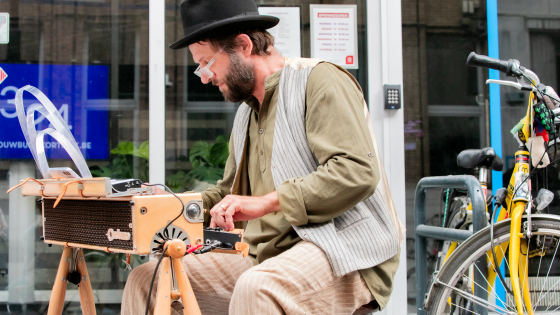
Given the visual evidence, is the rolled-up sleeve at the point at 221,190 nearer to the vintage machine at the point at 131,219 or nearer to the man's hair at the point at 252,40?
Answer: the man's hair at the point at 252,40

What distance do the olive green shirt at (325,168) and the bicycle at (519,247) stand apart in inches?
18.4

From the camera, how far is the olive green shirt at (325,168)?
59.8 inches

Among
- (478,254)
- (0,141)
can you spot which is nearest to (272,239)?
(478,254)

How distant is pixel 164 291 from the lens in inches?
51.8

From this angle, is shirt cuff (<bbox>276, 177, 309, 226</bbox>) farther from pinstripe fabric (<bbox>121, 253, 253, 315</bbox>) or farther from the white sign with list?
the white sign with list

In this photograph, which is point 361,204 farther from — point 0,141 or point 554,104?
point 0,141

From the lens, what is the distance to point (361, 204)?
66.1 inches

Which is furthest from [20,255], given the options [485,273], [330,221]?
[485,273]

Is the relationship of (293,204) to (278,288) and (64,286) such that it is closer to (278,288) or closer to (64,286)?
(278,288)

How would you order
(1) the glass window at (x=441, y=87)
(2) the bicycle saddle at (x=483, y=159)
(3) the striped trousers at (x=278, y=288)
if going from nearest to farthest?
1. (3) the striped trousers at (x=278, y=288)
2. (2) the bicycle saddle at (x=483, y=159)
3. (1) the glass window at (x=441, y=87)

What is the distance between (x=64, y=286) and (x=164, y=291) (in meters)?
0.59

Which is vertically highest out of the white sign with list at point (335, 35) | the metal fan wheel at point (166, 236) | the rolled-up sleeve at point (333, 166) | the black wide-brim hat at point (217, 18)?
the white sign with list at point (335, 35)

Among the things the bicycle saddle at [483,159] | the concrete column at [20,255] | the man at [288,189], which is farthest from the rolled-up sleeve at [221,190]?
the concrete column at [20,255]

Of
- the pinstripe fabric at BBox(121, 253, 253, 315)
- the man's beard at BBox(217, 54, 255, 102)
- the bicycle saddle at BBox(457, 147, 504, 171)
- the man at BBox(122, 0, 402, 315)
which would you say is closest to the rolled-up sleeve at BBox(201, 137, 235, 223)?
the man at BBox(122, 0, 402, 315)
